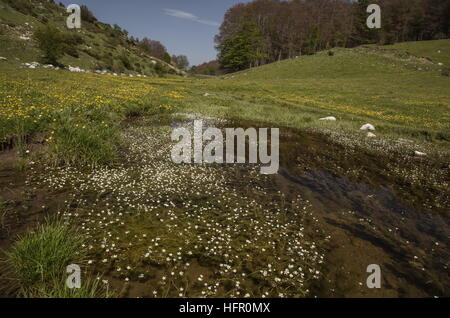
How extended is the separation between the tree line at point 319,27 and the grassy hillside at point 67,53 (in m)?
43.9

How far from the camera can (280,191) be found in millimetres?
8391

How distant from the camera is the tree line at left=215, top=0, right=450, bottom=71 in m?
86.9

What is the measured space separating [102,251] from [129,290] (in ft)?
4.01

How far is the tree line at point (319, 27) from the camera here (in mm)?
86938

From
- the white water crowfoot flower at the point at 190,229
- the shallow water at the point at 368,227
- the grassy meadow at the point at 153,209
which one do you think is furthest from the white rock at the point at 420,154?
the white water crowfoot flower at the point at 190,229

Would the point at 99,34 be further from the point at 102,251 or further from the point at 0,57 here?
the point at 102,251

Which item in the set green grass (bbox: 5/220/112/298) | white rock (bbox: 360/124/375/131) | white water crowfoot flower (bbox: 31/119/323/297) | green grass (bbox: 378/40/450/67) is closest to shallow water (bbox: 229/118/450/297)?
white water crowfoot flower (bbox: 31/119/323/297)

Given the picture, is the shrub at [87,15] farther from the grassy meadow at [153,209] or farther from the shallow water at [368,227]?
the shallow water at [368,227]

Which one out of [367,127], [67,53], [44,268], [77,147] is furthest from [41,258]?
[67,53]

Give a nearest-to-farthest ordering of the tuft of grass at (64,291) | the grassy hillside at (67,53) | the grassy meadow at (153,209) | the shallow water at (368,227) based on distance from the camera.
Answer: the tuft of grass at (64,291) < the grassy meadow at (153,209) < the shallow water at (368,227) < the grassy hillside at (67,53)

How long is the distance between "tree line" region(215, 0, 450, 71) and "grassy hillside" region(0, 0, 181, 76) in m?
43.9

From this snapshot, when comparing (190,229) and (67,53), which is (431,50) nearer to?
(190,229)

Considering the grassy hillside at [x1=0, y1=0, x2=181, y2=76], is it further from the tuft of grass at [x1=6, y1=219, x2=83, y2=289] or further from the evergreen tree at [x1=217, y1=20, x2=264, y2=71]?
the tuft of grass at [x1=6, y1=219, x2=83, y2=289]
